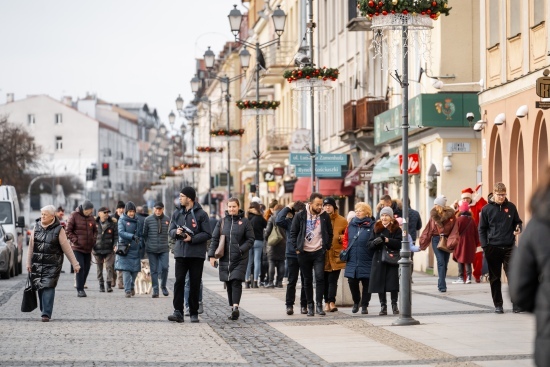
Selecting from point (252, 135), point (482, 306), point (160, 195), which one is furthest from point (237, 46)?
point (482, 306)

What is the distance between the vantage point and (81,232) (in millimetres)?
26797

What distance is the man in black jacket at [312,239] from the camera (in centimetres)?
1983

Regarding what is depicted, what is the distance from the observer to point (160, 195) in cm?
12625

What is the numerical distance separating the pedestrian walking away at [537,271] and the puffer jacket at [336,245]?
44.7 ft

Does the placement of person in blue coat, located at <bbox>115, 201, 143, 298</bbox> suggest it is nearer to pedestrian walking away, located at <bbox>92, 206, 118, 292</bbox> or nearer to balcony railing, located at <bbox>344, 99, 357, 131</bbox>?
pedestrian walking away, located at <bbox>92, 206, 118, 292</bbox>

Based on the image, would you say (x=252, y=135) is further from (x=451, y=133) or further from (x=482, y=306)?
(x=482, y=306)

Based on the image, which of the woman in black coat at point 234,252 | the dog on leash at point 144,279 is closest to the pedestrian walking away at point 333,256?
the woman in black coat at point 234,252

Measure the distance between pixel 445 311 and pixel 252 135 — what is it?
211ft

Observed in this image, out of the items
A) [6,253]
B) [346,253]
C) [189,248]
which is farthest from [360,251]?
[6,253]

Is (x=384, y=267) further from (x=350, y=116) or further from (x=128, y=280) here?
(x=350, y=116)

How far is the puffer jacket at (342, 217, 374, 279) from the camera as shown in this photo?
65.4 feet

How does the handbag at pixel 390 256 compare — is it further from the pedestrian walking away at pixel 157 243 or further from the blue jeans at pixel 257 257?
the blue jeans at pixel 257 257

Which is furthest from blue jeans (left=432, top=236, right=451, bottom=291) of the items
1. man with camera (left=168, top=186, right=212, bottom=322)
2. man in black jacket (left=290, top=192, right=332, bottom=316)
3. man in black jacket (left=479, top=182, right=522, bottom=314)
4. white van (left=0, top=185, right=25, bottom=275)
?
white van (left=0, top=185, right=25, bottom=275)

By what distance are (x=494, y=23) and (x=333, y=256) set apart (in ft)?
33.7
